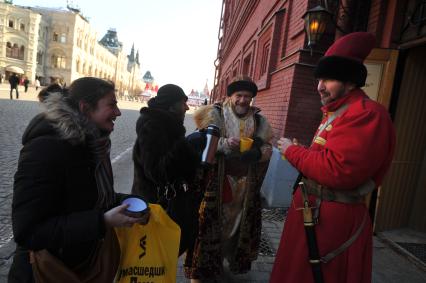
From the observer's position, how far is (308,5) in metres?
5.43

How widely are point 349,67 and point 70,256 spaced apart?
6.05 feet

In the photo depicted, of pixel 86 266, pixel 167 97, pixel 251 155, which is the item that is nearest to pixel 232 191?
pixel 251 155

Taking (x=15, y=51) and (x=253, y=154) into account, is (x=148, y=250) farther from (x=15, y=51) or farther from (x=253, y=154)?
(x=15, y=51)

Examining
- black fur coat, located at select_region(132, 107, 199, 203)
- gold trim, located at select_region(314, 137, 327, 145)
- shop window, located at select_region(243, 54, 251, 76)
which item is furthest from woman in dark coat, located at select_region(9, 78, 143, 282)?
shop window, located at select_region(243, 54, 251, 76)

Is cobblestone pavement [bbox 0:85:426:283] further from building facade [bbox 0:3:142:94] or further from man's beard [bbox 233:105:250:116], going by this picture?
building facade [bbox 0:3:142:94]

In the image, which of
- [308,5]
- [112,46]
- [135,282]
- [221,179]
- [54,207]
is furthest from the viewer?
[112,46]

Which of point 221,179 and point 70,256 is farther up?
point 221,179

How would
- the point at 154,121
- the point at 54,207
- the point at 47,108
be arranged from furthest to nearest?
the point at 154,121 → the point at 47,108 → the point at 54,207

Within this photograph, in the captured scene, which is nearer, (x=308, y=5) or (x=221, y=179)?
(x=221, y=179)

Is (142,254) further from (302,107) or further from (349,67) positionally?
(302,107)

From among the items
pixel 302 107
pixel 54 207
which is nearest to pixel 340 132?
pixel 54 207

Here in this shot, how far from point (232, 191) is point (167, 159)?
980 millimetres

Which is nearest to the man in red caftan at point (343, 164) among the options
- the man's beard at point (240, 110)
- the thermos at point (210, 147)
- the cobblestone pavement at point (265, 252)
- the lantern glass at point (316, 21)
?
the thermos at point (210, 147)

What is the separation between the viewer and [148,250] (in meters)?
1.97
